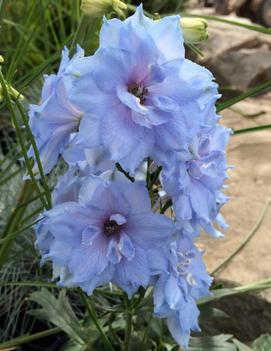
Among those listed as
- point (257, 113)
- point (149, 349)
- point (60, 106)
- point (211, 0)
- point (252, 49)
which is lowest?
point (211, 0)

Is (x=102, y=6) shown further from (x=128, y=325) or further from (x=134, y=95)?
(x=128, y=325)

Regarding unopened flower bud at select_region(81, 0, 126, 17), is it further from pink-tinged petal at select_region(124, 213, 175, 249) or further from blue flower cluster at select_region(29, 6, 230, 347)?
pink-tinged petal at select_region(124, 213, 175, 249)

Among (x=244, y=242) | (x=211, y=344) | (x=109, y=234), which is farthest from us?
(x=244, y=242)

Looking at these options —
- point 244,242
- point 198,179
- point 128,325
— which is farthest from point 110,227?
point 244,242

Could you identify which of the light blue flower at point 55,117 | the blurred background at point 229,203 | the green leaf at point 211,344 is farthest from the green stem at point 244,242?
the light blue flower at point 55,117

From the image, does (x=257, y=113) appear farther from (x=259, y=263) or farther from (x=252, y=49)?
(x=252, y=49)

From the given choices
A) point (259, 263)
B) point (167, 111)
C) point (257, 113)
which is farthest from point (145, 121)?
point (257, 113)
